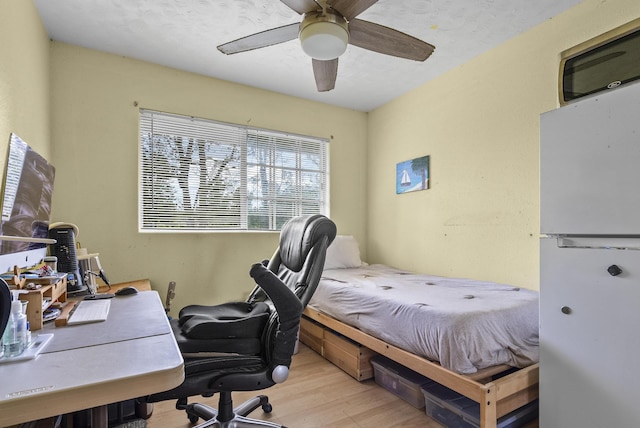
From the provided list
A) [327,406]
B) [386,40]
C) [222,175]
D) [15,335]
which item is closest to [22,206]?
[15,335]

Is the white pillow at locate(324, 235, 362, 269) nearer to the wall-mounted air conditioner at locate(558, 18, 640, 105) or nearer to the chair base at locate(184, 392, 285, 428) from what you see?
the chair base at locate(184, 392, 285, 428)

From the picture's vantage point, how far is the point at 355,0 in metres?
1.55

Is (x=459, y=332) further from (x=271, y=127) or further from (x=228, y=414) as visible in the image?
(x=271, y=127)

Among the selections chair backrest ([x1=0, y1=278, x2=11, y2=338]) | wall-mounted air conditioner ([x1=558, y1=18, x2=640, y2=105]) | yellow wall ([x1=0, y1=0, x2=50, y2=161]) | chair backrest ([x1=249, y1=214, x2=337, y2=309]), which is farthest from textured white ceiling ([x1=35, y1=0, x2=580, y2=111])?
chair backrest ([x1=0, y1=278, x2=11, y2=338])

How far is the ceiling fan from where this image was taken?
1.63 meters

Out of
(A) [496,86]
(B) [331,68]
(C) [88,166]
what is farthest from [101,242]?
(A) [496,86]

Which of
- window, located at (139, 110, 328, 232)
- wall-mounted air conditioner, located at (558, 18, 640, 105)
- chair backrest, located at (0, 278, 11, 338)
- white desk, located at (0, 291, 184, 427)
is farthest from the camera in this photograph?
window, located at (139, 110, 328, 232)

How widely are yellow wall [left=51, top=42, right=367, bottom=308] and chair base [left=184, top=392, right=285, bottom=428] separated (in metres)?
1.35

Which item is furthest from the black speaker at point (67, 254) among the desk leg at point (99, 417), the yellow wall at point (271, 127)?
the desk leg at point (99, 417)

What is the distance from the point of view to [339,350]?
8.11 feet

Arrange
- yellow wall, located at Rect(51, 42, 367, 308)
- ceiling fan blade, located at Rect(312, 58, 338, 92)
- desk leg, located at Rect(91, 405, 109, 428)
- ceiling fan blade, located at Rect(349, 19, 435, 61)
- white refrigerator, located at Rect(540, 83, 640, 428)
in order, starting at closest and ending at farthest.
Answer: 1. desk leg, located at Rect(91, 405, 109, 428)
2. white refrigerator, located at Rect(540, 83, 640, 428)
3. ceiling fan blade, located at Rect(349, 19, 435, 61)
4. ceiling fan blade, located at Rect(312, 58, 338, 92)
5. yellow wall, located at Rect(51, 42, 367, 308)

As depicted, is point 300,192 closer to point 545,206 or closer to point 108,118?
point 108,118

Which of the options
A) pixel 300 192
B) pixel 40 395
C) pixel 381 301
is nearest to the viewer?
Result: pixel 40 395

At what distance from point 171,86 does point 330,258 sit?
2.24 meters
